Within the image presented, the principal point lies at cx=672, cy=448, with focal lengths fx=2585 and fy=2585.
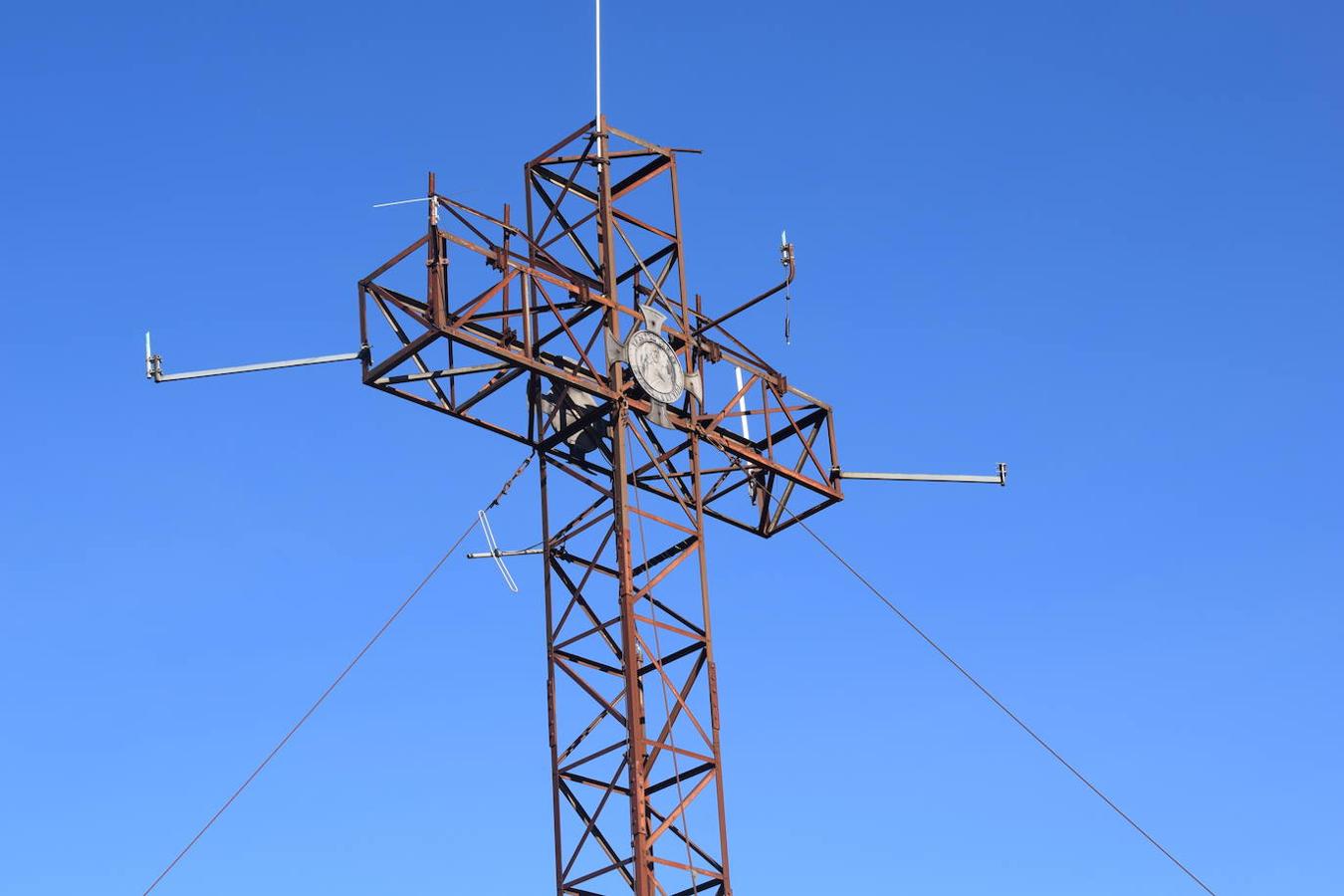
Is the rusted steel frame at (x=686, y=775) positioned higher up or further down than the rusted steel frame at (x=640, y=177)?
further down

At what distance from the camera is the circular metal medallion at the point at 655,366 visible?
1617 inches

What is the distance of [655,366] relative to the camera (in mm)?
41500

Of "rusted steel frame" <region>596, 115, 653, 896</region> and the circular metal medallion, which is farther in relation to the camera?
the circular metal medallion

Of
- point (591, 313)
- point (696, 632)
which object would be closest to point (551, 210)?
point (591, 313)

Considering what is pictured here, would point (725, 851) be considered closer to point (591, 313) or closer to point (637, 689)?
point (637, 689)

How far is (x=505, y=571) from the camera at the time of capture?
43.3m

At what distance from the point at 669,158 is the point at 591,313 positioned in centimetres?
396

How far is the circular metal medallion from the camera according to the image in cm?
4106

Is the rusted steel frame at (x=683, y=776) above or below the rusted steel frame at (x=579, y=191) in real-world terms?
below

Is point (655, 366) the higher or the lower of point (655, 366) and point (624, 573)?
the higher

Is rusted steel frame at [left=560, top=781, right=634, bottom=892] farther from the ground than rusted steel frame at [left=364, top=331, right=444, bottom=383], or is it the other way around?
rusted steel frame at [left=364, top=331, right=444, bottom=383]

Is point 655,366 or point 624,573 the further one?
point 655,366

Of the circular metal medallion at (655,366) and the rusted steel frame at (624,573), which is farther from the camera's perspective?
the circular metal medallion at (655,366)

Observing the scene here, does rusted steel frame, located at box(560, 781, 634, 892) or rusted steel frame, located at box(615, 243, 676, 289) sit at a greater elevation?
rusted steel frame, located at box(615, 243, 676, 289)
